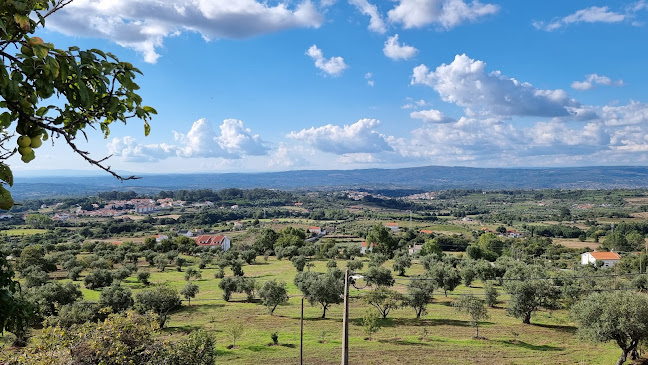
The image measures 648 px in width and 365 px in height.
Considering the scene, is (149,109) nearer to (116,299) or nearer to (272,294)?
(116,299)

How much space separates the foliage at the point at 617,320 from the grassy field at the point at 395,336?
242 centimetres

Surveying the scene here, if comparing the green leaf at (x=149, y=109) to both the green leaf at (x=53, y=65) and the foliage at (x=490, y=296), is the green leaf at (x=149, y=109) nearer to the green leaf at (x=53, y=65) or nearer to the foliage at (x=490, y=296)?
the green leaf at (x=53, y=65)

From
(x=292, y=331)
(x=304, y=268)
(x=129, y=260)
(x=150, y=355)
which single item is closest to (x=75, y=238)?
(x=129, y=260)

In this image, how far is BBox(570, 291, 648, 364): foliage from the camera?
74.1 feet

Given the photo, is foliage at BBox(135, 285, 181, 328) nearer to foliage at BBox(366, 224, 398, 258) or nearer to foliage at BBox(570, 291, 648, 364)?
foliage at BBox(570, 291, 648, 364)

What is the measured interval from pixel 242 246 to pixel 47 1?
3484 inches

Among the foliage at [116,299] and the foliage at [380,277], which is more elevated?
the foliage at [116,299]

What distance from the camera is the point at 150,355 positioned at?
10.8 m

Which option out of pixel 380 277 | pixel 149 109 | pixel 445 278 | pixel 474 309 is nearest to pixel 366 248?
pixel 380 277

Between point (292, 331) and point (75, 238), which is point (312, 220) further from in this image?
point (292, 331)

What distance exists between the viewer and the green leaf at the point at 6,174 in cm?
262

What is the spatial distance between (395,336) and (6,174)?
32276mm

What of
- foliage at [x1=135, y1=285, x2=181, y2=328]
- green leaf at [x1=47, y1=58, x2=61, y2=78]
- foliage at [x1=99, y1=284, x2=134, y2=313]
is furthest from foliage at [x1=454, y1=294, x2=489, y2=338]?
green leaf at [x1=47, y1=58, x2=61, y2=78]

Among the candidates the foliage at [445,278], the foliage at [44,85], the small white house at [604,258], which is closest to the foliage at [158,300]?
the foliage at [445,278]
